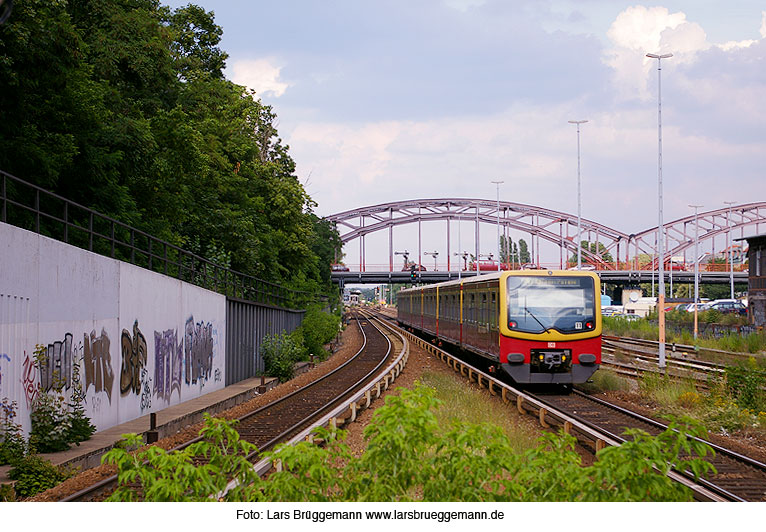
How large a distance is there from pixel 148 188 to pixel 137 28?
5.98 meters

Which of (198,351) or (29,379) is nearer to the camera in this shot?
(29,379)

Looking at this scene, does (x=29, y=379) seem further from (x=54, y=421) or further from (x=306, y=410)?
(x=306, y=410)

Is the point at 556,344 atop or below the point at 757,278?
below

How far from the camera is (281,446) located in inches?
205

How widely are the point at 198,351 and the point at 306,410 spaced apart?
14.3 feet

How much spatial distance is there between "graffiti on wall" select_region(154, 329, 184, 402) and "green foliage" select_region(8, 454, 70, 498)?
23.1 feet

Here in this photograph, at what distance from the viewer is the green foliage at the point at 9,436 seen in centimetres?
1029

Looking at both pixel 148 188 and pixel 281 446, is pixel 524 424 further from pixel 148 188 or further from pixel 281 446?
pixel 148 188

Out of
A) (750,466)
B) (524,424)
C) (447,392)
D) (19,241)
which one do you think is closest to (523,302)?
(447,392)

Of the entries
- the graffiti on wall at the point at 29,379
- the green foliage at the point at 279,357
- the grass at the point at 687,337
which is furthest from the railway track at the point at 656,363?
the graffiti on wall at the point at 29,379

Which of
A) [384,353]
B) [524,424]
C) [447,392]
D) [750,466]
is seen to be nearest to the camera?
[750,466]

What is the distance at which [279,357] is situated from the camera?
26.7 metres

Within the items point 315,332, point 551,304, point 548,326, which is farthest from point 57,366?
point 315,332

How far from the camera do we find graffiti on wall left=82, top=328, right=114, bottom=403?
43.3 ft
